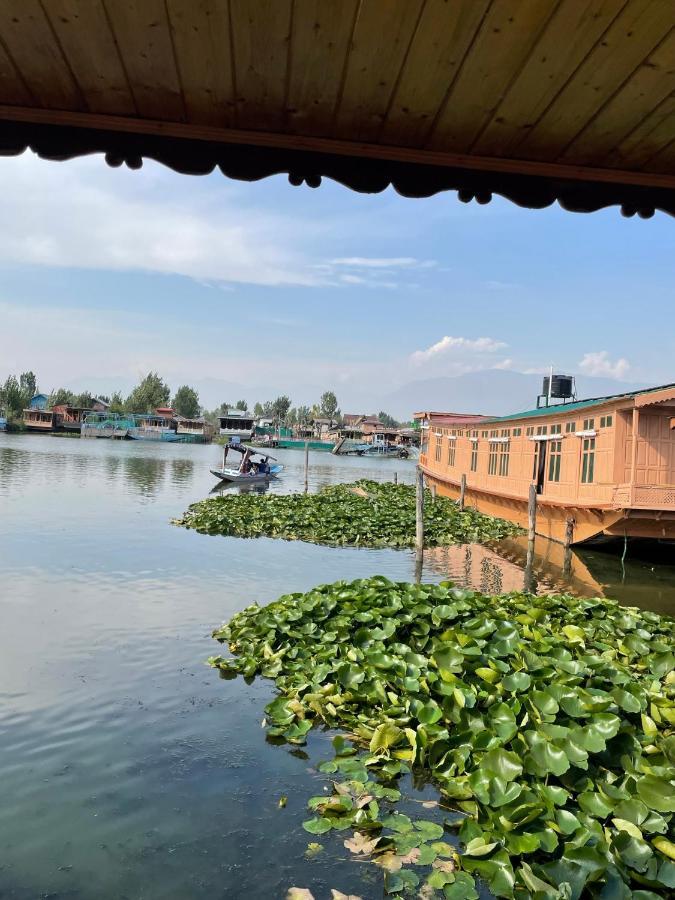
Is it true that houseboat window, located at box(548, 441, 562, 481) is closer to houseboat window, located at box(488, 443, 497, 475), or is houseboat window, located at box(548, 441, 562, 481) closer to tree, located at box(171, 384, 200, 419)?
houseboat window, located at box(488, 443, 497, 475)

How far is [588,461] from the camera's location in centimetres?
1733

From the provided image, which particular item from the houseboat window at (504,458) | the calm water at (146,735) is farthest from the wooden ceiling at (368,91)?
the houseboat window at (504,458)

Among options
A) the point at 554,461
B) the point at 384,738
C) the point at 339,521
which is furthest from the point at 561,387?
the point at 384,738

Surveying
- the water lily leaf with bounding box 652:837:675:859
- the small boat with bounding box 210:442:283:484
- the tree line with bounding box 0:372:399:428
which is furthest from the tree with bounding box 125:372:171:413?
the water lily leaf with bounding box 652:837:675:859

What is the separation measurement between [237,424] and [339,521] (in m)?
76.0

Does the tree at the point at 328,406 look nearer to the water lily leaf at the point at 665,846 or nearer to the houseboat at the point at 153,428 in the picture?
the houseboat at the point at 153,428

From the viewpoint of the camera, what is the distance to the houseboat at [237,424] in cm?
9069

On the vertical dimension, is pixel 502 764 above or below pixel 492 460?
below

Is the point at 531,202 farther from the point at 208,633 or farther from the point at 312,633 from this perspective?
the point at 208,633

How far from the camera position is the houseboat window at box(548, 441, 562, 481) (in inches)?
756

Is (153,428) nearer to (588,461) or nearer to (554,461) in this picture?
(554,461)

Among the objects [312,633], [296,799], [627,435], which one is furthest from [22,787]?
[627,435]

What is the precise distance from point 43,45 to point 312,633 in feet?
21.8

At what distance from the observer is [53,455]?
4669 cm
